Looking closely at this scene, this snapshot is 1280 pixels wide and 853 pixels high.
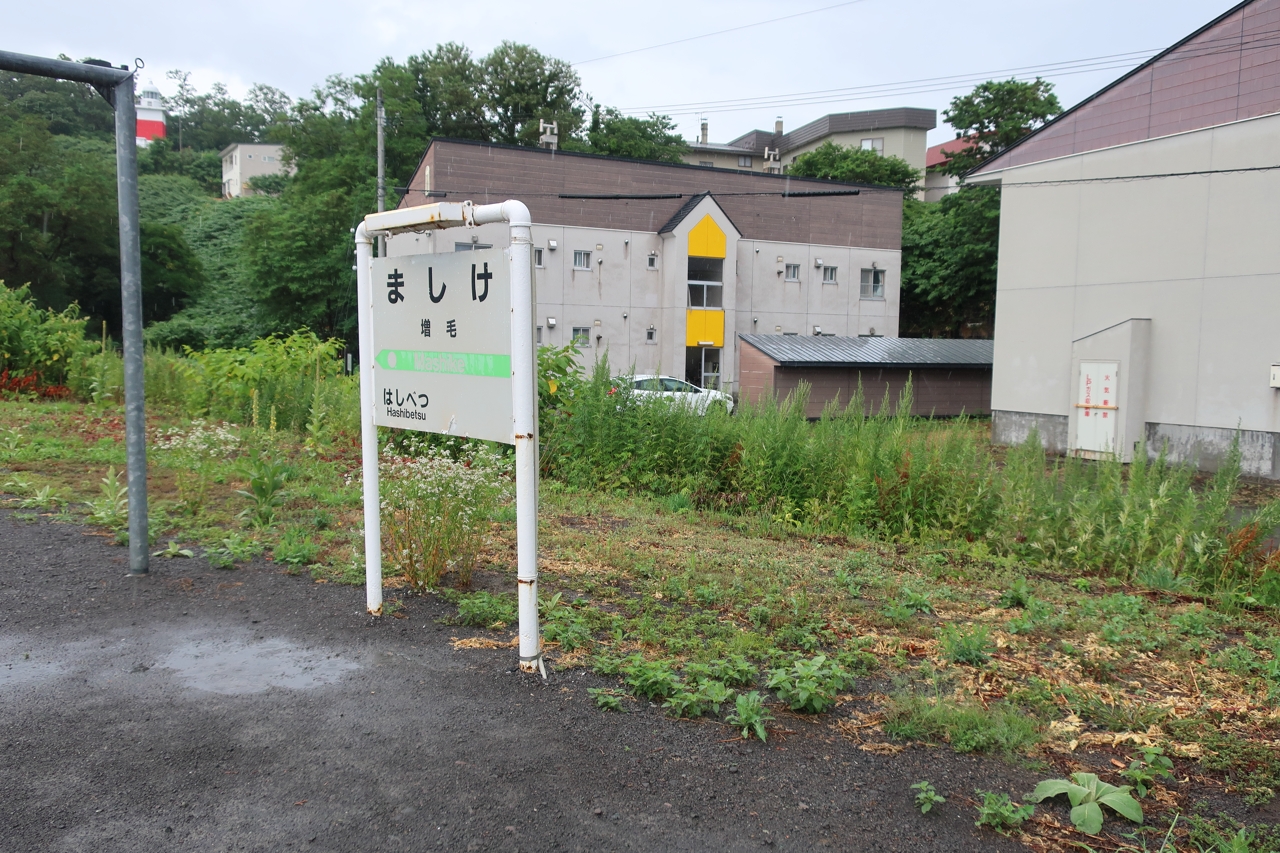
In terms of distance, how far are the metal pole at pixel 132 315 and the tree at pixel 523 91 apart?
46.8m

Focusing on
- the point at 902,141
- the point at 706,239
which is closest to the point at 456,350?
the point at 706,239

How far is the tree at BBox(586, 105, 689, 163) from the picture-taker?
5050cm

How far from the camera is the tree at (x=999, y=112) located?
3988cm

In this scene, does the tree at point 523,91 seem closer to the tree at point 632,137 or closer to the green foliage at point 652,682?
the tree at point 632,137

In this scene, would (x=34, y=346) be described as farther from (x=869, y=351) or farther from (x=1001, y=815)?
(x=869, y=351)

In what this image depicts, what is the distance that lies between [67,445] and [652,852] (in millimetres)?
10175

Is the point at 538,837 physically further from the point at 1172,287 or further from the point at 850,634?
the point at 1172,287

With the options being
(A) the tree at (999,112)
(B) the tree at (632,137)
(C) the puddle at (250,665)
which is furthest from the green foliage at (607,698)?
(B) the tree at (632,137)

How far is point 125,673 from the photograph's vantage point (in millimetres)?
4055

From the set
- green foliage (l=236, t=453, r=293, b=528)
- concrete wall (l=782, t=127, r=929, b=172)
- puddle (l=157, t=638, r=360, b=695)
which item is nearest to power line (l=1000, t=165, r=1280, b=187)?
green foliage (l=236, t=453, r=293, b=528)

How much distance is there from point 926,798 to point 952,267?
130ft

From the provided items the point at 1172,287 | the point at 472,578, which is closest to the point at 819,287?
the point at 1172,287

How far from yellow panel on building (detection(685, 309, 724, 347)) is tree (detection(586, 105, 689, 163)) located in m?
19.3

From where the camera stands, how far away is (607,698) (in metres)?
3.74
